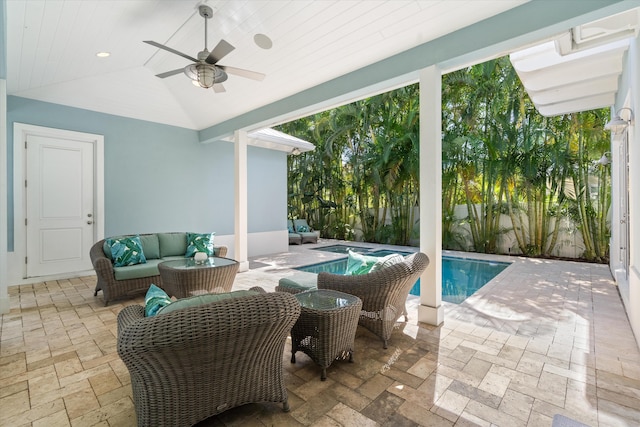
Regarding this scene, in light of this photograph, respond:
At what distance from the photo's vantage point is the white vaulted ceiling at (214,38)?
131 inches

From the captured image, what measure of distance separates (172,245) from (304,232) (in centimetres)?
693

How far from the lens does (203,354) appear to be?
1633 millimetres

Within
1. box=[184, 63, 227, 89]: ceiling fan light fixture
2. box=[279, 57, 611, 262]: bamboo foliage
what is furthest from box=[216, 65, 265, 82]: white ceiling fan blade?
box=[279, 57, 611, 262]: bamboo foliage

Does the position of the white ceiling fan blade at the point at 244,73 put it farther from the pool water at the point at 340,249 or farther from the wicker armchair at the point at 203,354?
the pool water at the point at 340,249

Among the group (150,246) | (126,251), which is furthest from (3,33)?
(150,246)

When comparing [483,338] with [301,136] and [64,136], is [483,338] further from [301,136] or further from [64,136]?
[301,136]

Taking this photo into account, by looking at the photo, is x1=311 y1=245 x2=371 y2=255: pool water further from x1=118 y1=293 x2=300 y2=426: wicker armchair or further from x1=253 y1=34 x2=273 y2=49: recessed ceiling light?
x1=118 y1=293 x2=300 y2=426: wicker armchair

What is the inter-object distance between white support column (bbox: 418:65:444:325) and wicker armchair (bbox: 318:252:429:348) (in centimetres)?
59

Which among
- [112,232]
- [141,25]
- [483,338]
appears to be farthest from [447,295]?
[112,232]

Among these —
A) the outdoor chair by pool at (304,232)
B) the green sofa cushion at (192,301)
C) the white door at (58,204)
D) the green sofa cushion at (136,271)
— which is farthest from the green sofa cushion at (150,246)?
the outdoor chair by pool at (304,232)

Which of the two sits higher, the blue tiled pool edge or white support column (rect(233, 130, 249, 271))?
white support column (rect(233, 130, 249, 271))

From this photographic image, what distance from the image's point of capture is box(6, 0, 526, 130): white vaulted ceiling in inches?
131

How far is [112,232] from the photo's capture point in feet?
21.4

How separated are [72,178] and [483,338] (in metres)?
7.53
